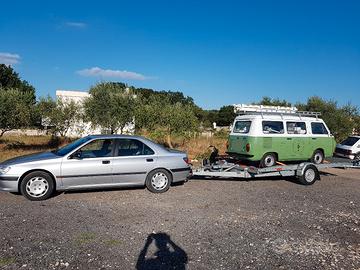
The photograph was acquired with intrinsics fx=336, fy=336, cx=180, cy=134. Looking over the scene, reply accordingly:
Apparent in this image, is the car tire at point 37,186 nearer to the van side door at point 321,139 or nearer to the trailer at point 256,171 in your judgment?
the trailer at point 256,171

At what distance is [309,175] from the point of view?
1075 cm

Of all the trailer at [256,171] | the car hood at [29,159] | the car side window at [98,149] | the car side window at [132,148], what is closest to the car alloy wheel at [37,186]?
the car hood at [29,159]

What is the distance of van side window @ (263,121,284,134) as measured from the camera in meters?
11.5

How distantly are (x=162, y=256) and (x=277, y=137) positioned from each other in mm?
7787

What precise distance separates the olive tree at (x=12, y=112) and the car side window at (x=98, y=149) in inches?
460

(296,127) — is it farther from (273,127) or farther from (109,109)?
(109,109)

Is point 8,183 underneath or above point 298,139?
underneath

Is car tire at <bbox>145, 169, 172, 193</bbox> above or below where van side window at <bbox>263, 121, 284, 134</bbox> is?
below

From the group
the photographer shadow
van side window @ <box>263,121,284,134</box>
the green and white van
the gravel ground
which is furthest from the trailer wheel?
the photographer shadow

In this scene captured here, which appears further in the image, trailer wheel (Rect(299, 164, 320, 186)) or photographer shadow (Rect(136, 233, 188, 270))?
trailer wheel (Rect(299, 164, 320, 186))

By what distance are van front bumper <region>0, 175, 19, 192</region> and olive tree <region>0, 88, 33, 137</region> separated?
11596 mm

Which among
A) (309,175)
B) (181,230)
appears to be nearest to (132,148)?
(181,230)

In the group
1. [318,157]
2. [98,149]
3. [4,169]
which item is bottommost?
[4,169]

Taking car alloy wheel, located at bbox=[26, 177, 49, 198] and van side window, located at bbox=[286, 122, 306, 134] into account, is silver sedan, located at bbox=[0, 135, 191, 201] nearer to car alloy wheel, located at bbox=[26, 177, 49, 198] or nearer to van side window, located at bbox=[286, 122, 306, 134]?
car alloy wheel, located at bbox=[26, 177, 49, 198]
